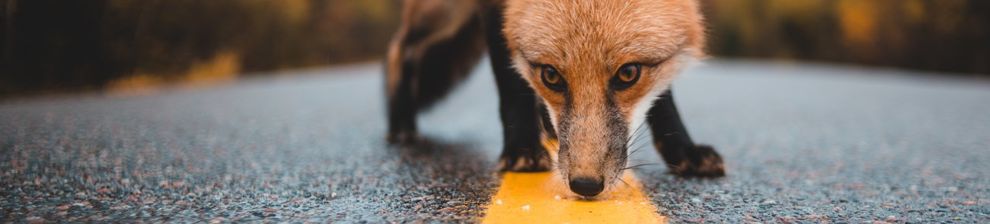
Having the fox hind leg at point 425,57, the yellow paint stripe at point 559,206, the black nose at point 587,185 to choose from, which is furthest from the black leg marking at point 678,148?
the fox hind leg at point 425,57

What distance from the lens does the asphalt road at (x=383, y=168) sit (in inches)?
87.4

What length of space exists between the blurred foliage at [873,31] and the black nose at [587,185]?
23.6ft

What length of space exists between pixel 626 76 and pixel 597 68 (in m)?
0.13

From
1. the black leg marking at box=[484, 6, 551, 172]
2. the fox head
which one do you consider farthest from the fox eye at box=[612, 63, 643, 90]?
the black leg marking at box=[484, 6, 551, 172]

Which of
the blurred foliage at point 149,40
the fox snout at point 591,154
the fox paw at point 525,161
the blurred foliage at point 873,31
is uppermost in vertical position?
the blurred foliage at point 873,31

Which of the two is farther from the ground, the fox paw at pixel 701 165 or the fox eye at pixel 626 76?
the fox eye at pixel 626 76

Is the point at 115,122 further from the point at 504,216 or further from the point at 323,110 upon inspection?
the point at 504,216

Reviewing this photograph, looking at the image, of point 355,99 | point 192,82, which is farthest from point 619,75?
point 192,82

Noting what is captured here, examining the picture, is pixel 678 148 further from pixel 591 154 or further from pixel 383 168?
pixel 383 168

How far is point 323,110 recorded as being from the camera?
6.55 m

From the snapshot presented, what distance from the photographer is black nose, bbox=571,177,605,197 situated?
7.16 feet

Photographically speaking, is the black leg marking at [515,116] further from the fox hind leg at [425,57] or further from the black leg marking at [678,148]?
the fox hind leg at [425,57]

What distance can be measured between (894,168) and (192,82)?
10.3 m

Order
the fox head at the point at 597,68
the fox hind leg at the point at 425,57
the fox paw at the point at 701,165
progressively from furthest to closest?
1. the fox hind leg at the point at 425,57
2. the fox paw at the point at 701,165
3. the fox head at the point at 597,68
